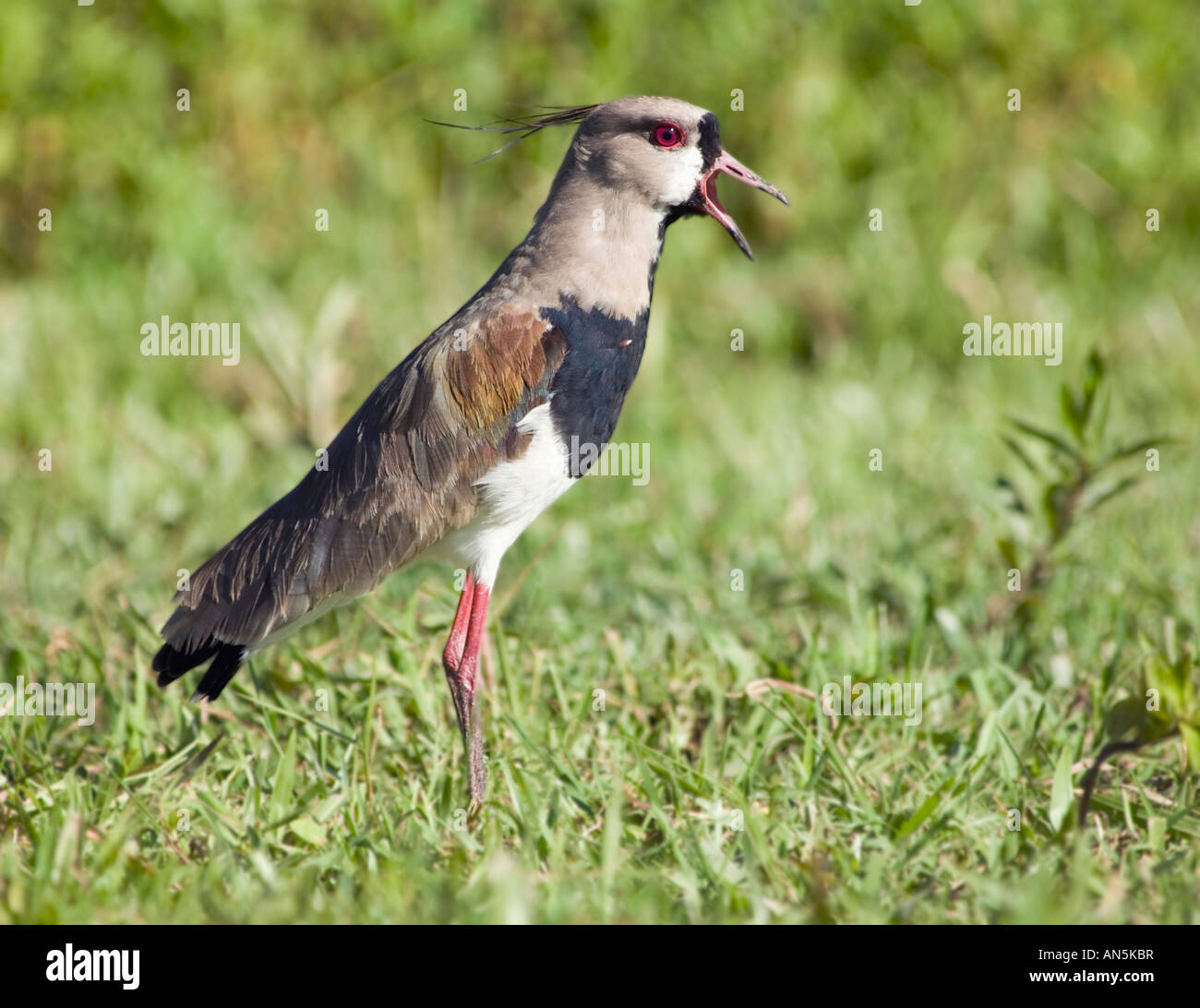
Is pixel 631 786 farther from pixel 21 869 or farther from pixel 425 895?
pixel 21 869

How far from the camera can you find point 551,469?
3.10 m

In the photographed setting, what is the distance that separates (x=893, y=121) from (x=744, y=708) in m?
4.36

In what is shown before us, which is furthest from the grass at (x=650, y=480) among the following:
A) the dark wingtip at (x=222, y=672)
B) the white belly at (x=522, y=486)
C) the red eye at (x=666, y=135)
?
the red eye at (x=666, y=135)

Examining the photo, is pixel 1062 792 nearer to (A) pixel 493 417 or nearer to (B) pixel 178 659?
(A) pixel 493 417

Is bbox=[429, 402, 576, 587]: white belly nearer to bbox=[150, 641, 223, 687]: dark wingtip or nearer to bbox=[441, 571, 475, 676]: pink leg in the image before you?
bbox=[441, 571, 475, 676]: pink leg

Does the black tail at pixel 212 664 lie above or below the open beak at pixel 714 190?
below

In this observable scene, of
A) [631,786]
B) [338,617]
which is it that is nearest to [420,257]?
[338,617]

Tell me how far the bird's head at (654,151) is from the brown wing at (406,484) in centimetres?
39

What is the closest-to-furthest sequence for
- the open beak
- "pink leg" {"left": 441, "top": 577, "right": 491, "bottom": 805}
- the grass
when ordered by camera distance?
the grass
"pink leg" {"left": 441, "top": 577, "right": 491, "bottom": 805}
the open beak

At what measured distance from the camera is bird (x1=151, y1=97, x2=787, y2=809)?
3.09 meters

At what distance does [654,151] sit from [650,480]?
2.08 meters

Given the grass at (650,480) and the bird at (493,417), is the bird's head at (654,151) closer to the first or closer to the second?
the bird at (493,417)

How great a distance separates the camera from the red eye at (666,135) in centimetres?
315

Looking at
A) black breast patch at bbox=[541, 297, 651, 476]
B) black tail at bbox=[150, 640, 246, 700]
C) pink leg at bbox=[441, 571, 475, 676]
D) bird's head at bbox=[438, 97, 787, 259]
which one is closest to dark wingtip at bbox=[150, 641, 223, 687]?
black tail at bbox=[150, 640, 246, 700]
